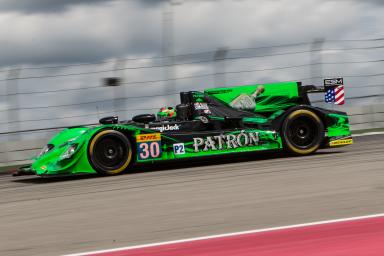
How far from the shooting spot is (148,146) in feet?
30.8

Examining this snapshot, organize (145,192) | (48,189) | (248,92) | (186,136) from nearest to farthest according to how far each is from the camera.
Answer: (145,192)
(48,189)
(186,136)
(248,92)

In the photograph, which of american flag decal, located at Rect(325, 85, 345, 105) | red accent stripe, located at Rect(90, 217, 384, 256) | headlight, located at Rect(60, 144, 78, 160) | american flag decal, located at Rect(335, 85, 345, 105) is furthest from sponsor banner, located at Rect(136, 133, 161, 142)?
red accent stripe, located at Rect(90, 217, 384, 256)

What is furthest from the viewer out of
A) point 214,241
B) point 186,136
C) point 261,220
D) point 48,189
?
point 186,136

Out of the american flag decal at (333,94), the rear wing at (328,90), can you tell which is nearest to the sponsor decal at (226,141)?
the rear wing at (328,90)

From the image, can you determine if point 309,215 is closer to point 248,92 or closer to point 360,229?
point 360,229

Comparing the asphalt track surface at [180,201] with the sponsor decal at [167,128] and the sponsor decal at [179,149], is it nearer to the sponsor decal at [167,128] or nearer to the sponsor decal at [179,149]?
the sponsor decal at [179,149]

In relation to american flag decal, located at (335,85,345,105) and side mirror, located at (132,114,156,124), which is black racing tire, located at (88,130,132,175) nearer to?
side mirror, located at (132,114,156,124)

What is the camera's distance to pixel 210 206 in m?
5.99

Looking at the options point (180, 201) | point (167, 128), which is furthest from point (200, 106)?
point (180, 201)

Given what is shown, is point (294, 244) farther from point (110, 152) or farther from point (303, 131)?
point (303, 131)

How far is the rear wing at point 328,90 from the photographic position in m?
10.6

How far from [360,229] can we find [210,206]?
171 centimetres

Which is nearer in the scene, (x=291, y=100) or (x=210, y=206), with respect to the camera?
(x=210, y=206)

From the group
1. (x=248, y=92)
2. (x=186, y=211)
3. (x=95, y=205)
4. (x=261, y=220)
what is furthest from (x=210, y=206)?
(x=248, y=92)
